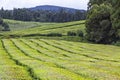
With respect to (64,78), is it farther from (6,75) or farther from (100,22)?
(100,22)

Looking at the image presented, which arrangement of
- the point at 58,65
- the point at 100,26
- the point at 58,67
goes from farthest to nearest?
the point at 100,26, the point at 58,65, the point at 58,67

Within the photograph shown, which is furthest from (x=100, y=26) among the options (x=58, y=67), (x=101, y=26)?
(x=58, y=67)

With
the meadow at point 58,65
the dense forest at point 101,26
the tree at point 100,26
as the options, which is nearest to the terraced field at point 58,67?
the meadow at point 58,65

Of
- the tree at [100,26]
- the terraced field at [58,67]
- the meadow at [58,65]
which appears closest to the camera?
the terraced field at [58,67]

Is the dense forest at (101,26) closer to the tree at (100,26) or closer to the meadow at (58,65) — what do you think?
the tree at (100,26)

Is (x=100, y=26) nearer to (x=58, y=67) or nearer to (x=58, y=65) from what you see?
(x=58, y=65)

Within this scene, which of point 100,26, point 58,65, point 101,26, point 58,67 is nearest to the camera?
point 58,67

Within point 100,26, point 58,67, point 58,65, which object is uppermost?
point 58,67

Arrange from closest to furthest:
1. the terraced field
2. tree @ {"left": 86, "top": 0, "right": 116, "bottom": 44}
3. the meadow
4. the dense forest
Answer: the terraced field, the meadow, the dense forest, tree @ {"left": 86, "top": 0, "right": 116, "bottom": 44}

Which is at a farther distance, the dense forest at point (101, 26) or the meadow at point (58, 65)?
the dense forest at point (101, 26)

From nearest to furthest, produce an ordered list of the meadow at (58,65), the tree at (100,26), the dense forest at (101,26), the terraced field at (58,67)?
the terraced field at (58,67), the meadow at (58,65), the dense forest at (101,26), the tree at (100,26)

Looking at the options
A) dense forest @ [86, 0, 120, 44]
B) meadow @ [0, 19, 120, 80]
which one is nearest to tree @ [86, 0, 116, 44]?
dense forest @ [86, 0, 120, 44]

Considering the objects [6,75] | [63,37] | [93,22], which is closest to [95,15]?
[93,22]

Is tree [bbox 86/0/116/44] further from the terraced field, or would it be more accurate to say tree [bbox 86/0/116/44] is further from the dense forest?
the terraced field
